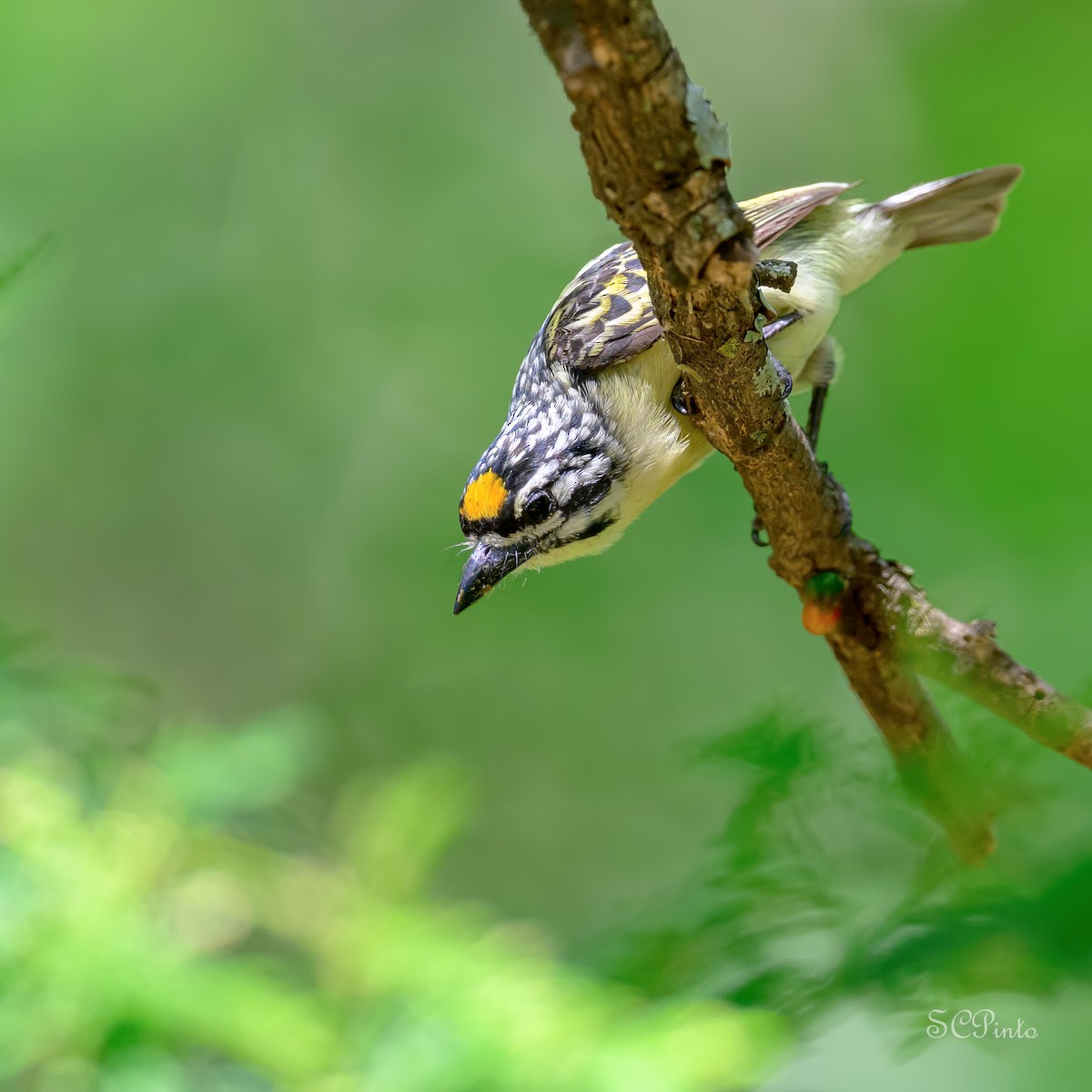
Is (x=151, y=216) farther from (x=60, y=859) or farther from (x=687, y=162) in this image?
(x=687, y=162)

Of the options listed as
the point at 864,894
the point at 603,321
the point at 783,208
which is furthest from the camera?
the point at 783,208

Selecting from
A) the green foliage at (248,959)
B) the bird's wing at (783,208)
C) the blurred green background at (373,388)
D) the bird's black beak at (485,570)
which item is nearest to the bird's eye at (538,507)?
the bird's black beak at (485,570)

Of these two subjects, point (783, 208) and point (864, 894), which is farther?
point (783, 208)

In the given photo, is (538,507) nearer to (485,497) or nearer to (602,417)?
(485,497)

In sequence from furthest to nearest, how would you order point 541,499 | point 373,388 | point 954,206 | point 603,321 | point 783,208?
point 373,388, point 954,206, point 783,208, point 603,321, point 541,499

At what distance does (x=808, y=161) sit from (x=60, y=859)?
6577 millimetres

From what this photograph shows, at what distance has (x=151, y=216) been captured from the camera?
25.9ft

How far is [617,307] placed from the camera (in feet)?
9.89

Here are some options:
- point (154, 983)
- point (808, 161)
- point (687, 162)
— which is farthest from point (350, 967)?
point (808, 161)

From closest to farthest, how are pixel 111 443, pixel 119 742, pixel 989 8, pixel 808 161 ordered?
pixel 119 742
pixel 989 8
pixel 808 161
pixel 111 443

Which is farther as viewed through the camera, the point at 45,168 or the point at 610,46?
the point at 45,168

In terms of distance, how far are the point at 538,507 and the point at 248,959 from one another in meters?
1.50

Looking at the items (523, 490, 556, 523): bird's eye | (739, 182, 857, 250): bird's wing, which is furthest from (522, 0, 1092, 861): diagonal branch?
(739, 182, 857, 250): bird's wing
